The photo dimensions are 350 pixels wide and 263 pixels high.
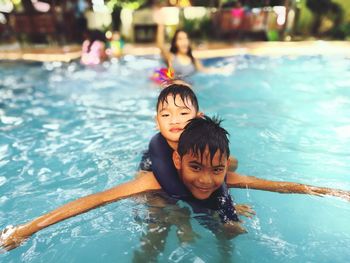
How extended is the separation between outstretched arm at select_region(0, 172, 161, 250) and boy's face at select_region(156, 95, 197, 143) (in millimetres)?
451

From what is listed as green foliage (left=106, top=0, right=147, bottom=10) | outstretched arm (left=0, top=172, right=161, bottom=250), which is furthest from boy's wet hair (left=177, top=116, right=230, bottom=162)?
green foliage (left=106, top=0, right=147, bottom=10)

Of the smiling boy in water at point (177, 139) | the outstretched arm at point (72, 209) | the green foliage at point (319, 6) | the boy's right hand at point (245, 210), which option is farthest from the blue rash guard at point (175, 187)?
the green foliage at point (319, 6)

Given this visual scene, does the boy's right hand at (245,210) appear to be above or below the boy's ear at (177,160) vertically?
below

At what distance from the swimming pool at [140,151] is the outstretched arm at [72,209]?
0.42 m

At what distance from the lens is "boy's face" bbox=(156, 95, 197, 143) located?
2.79 m

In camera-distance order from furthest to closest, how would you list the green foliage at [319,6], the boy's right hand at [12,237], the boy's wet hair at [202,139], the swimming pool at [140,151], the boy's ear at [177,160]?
the green foliage at [319,6] < the swimming pool at [140,151] < the boy's ear at [177,160] < the boy's wet hair at [202,139] < the boy's right hand at [12,237]

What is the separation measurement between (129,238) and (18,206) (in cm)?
128

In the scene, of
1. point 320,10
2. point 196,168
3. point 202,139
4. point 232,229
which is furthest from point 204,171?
point 320,10

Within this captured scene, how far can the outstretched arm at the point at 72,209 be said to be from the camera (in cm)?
232

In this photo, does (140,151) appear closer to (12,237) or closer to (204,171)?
(204,171)

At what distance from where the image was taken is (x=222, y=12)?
14.1 meters

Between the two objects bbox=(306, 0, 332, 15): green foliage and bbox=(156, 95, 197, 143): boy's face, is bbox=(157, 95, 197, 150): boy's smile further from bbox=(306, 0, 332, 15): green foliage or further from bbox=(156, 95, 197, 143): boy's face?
bbox=(306, 0, 332, 15): green foliage

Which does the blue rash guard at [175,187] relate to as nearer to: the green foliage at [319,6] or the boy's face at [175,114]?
the boy's face at [175,114]

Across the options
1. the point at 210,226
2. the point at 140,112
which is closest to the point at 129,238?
the point at 210,226
